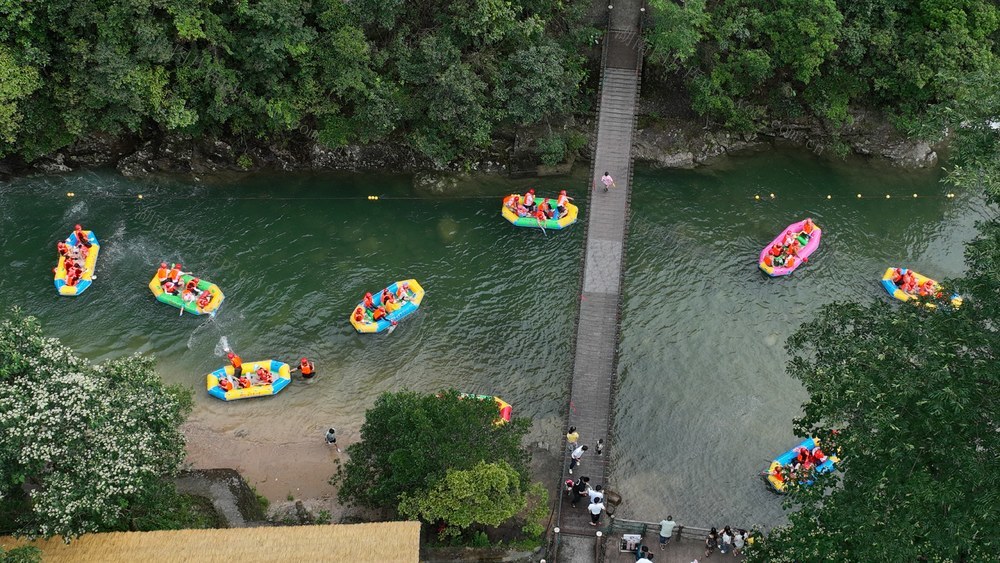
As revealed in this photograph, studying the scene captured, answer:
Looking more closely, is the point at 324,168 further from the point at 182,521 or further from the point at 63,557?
the point at 63,557

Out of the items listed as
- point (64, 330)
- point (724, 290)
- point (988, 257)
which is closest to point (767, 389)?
point (724, 290)

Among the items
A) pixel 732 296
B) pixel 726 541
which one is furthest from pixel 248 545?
pixel 732 296

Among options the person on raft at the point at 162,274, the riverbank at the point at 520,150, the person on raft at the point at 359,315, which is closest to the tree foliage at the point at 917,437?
the person on raft at the point at 359,315

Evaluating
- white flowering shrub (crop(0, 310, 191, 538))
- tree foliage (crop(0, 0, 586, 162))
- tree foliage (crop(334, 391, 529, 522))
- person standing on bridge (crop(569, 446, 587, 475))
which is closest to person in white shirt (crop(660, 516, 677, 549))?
person standing on bridge (crop(569, 446, 587, 475))

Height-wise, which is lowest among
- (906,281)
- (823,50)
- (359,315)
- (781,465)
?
(781,465)

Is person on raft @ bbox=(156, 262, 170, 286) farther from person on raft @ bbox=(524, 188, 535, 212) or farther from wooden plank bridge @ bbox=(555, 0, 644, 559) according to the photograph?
wooden plank bridge @ bbox=(555, 0, 644, 559)

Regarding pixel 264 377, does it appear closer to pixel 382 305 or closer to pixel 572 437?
pixel 382 305
